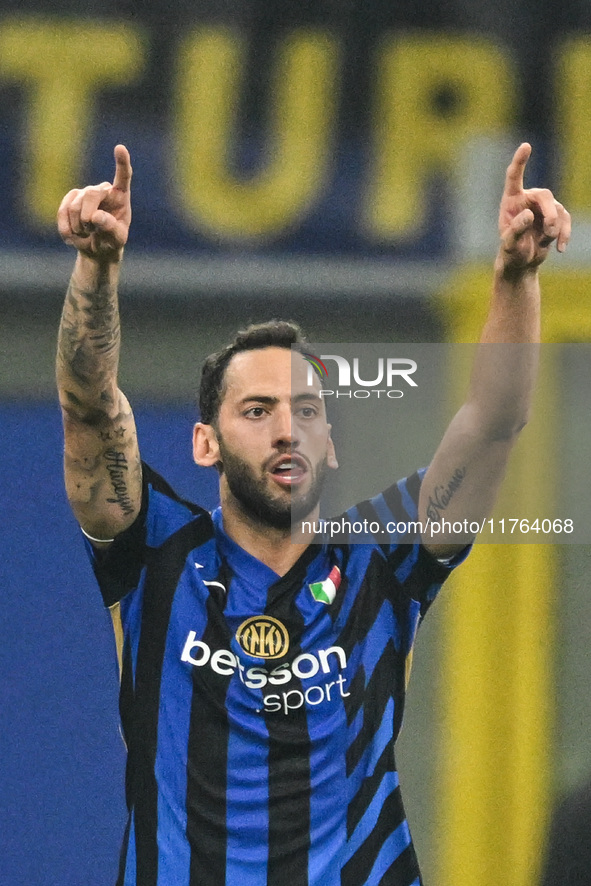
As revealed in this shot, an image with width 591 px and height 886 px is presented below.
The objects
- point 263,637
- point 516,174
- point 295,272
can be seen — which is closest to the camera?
point 516,174

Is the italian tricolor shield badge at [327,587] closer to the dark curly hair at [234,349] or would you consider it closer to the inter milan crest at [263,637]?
the inter milan crest at [263,637]

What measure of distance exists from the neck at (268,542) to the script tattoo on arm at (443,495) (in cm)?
21

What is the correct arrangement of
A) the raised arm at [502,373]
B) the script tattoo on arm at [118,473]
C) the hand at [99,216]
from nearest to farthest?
1. the hand at [99,216]
2. the raised arm at [502,373]
3. the script tattoo on arm at [118,473]

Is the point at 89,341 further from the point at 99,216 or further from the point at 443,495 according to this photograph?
the point at 443,495

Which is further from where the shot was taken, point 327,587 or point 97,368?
point 327,587

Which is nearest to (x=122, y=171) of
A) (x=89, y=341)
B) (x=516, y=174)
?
(x=89, y=341)

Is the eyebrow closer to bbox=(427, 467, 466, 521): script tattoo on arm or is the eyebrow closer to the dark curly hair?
the dark curly hair

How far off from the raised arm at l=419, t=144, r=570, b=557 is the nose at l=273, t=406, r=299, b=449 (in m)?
0.24

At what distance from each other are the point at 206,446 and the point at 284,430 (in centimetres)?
16

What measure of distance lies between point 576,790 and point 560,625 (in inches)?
18.7

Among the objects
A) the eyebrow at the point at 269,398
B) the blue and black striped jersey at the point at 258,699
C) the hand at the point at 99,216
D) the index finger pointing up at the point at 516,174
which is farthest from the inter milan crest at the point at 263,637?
the index finger pointing up at the point at 516,174

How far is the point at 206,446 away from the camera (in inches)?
87.7

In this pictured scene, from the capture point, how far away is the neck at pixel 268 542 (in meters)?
2.15

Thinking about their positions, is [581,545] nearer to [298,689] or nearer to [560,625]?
[560,625]
